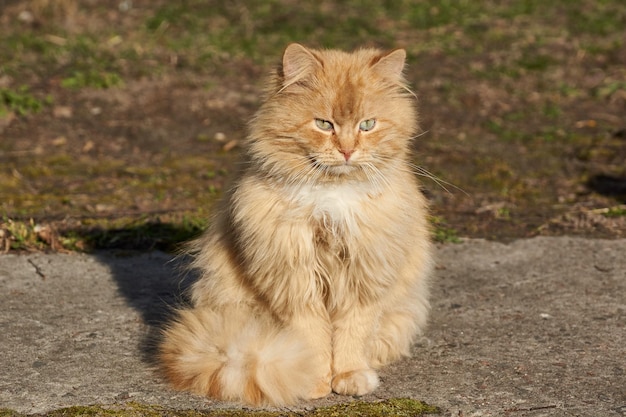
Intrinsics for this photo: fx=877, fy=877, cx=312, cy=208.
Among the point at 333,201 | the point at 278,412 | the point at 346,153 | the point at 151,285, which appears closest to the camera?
the point at 278,412

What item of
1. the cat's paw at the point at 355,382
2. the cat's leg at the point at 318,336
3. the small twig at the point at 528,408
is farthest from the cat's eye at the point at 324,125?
the small twig at the point at 528,408

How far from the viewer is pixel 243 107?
7617 mm

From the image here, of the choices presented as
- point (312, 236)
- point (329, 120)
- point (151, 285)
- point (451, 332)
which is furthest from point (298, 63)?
point (151, 285)

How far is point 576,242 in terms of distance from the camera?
5086 mm

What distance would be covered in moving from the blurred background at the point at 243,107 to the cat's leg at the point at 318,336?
118 centimetres

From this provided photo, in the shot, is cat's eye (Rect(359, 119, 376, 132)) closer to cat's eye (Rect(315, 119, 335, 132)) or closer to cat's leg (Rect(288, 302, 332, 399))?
cat's eye (Rect(315, 119, 335, 132))

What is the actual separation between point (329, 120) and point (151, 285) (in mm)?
1727

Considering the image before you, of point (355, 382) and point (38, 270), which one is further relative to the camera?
point (38, 270)

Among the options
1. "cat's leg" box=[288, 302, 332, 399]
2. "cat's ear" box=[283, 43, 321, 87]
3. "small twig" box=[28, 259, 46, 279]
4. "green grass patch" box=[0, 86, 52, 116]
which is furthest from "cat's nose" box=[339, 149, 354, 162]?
"green grass patch" box=[0, 86, 52, 116]

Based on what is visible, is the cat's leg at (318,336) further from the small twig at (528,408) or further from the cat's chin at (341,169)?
the small twig at (528,408)

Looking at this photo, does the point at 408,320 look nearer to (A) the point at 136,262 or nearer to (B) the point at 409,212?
(B) the point at 409,212

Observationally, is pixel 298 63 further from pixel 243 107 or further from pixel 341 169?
pixel 243 107

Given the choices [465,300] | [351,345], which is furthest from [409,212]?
[465,300]

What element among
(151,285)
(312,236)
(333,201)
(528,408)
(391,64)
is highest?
(391,64)
